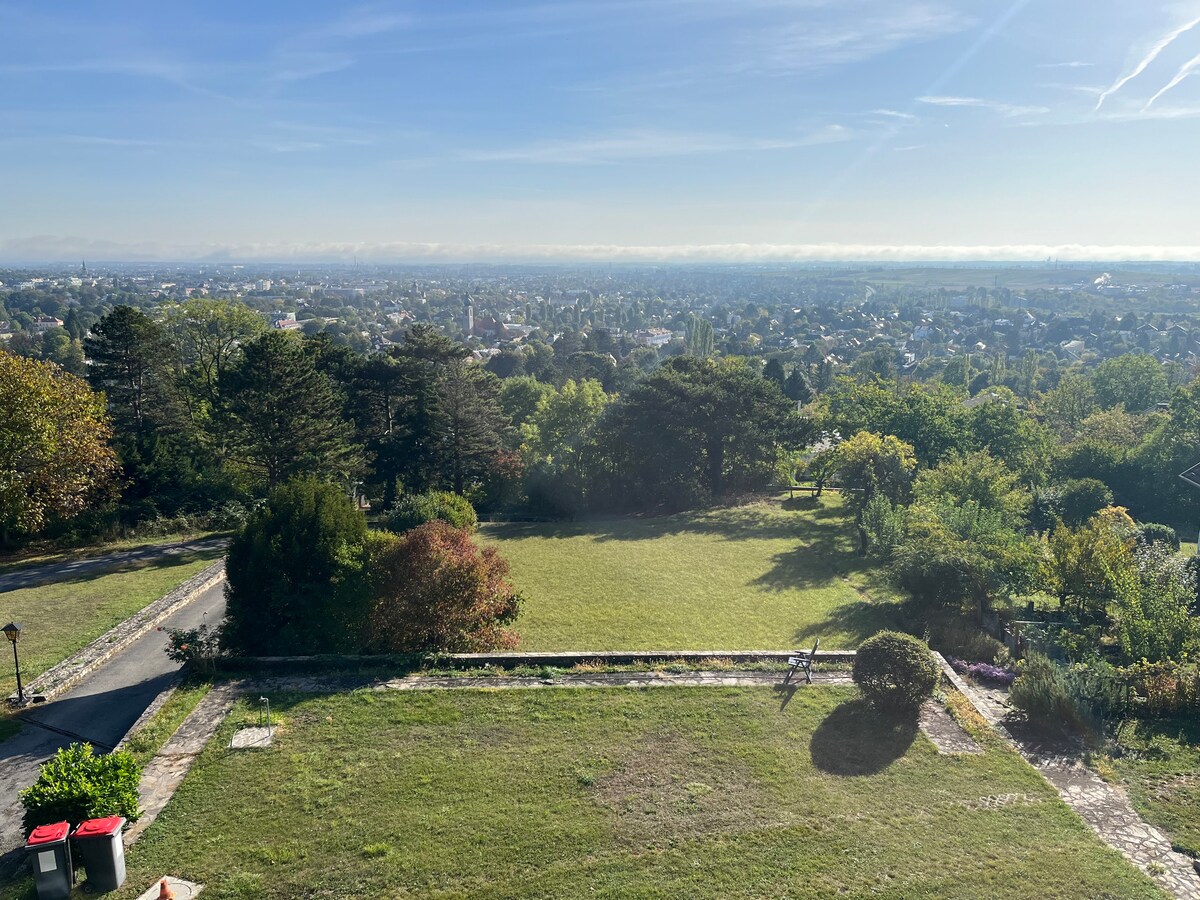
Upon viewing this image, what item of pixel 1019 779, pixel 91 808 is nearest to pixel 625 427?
pixel 1019 779

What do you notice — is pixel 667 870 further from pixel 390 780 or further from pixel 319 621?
pixel 319 621

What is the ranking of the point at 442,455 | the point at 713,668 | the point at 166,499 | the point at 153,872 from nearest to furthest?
the point at 153,872 < the point at 713,668 < the point at 166,499 < the point at 442,455

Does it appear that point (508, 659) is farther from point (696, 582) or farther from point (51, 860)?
point (696, 582)

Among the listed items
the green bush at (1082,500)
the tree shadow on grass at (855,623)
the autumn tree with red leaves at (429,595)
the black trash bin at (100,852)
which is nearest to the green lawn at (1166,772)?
the tree shadow on grass at (855,623)

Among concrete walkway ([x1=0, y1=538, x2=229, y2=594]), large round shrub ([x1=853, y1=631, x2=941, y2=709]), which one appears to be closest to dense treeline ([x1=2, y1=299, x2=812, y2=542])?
concrete walkway ([x1=0, y1=538, x2=229, y2=594])

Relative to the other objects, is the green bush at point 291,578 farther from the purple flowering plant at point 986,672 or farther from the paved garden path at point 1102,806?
the purple flowering plant at point 986,672

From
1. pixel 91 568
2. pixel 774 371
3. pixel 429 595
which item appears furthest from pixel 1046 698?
pixel 774 371
